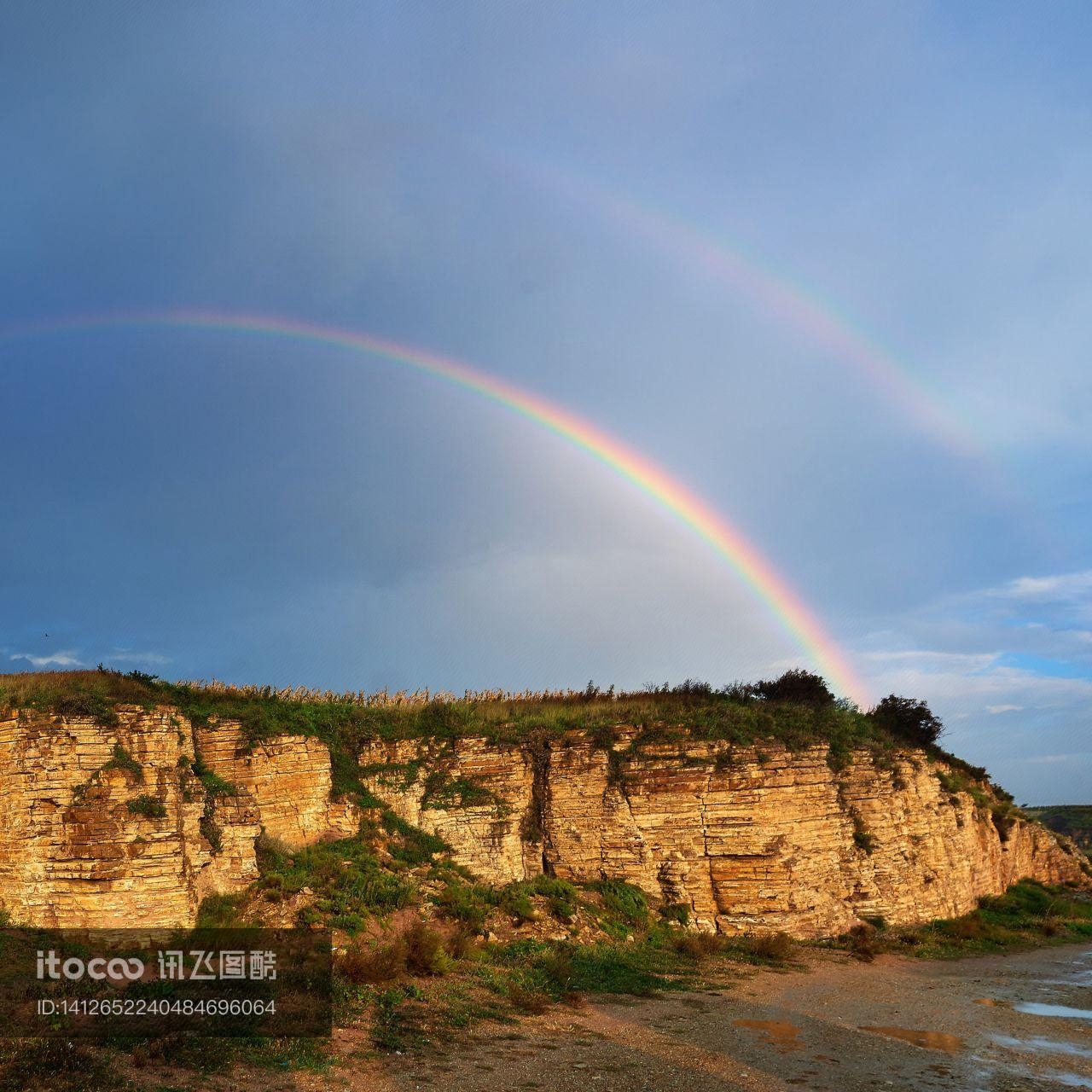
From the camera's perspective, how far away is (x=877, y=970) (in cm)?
2516

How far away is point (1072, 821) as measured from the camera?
10138 cm

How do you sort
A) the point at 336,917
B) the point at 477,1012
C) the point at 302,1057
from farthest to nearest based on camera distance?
the point at 336,917 < the point at 477,1012 < the point at 302,1057

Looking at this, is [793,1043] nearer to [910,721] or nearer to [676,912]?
[676,912]

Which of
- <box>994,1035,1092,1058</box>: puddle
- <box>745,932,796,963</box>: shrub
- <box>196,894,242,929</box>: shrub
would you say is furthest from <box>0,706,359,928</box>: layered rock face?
<box>994,1035,1092,1058</box>: puddle

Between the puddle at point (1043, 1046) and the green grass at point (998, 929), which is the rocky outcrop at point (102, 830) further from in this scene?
the green grass at point (998, 929)

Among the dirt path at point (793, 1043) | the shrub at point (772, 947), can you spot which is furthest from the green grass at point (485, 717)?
the dirt path at point (793, 1043)

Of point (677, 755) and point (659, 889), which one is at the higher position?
point (677, 755)

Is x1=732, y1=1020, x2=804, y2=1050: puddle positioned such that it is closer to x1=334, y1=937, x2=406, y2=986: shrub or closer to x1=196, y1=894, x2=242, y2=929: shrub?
x1=334, y1=937, x2=406, y2=986: shrub

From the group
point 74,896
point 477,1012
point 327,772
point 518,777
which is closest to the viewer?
point 477,1012

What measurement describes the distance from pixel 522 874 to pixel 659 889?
194 inches

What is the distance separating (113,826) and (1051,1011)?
25.5 m

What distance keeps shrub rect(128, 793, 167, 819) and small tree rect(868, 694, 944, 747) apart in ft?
99.1

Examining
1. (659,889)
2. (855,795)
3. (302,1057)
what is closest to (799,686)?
(855,795)

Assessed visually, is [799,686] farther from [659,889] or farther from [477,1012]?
[477,1012]
